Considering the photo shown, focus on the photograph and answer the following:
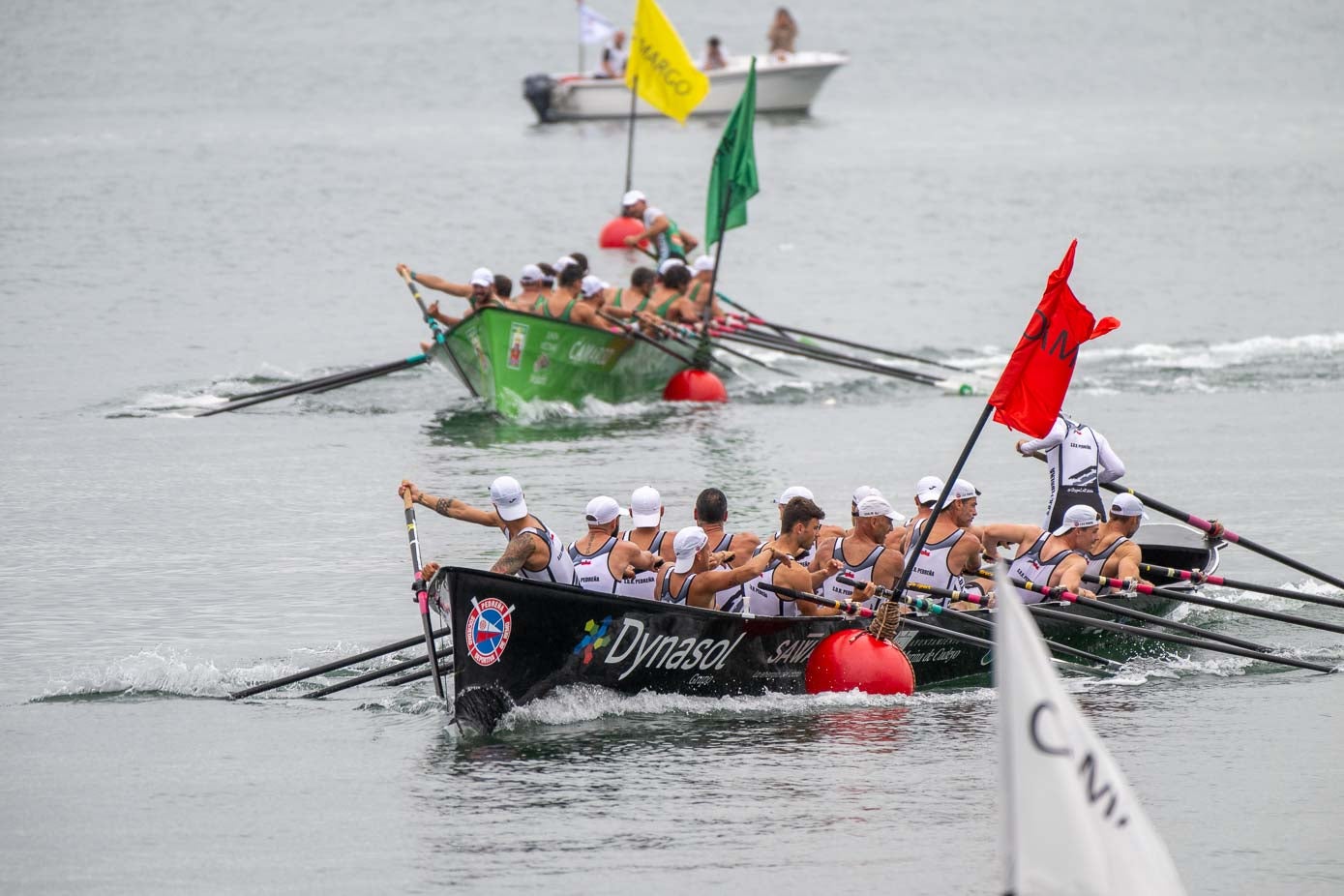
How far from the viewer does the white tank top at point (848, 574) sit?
13.6 metres

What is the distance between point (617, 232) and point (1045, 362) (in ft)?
94.4

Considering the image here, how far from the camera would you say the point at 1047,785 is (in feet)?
21.6

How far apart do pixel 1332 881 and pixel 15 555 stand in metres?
12.7

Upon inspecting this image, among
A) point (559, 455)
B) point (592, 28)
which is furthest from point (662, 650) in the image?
point (592, 28)

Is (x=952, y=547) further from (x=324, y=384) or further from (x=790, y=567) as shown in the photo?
(x=324, y=384)

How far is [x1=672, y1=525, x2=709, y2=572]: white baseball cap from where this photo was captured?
42.5 ft

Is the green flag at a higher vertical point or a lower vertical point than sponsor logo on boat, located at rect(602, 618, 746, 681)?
higher

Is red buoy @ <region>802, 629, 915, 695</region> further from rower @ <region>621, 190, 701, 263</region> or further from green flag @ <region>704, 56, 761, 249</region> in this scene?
rower @ <region>621, 190, 701, 263</region>

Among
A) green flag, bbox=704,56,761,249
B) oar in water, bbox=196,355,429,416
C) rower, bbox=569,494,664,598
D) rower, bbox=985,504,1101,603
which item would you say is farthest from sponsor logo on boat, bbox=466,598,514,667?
green flag, bbox=704,56,761,249

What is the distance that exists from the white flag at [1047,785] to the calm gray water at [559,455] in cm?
10

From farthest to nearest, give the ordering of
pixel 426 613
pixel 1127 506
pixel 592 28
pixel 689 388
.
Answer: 1. pixel 592 28
2. pixel 689 388
3. pixel 1127 506
4. pixel 426 613

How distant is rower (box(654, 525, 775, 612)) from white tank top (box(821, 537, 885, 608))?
2.51 ft

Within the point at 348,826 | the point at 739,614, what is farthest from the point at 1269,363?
the point at 348,826

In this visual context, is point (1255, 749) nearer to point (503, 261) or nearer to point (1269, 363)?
point (1269, 363)
